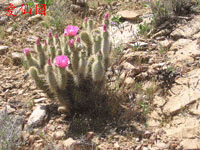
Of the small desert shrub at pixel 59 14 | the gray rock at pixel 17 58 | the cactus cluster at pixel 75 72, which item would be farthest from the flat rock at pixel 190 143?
the small desert shrub at pixel 59 14

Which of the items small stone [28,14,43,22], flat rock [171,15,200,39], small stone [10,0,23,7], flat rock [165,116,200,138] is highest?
small stone [10,0,23,7]

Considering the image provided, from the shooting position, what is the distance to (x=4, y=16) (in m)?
5.74

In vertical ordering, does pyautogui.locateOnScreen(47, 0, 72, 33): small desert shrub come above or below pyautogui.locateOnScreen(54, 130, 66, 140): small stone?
above

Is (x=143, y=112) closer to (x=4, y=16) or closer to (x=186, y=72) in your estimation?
(x=186, y=72)

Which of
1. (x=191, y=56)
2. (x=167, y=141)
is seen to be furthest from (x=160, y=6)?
(x=167, y=141)

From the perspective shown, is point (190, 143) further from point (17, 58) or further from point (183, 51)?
point (17, 58)

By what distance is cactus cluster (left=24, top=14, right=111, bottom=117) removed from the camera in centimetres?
287

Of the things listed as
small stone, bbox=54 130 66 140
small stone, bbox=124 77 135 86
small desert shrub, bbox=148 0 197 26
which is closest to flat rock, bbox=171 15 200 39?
small desert shrub, bbox=148 0 197 26

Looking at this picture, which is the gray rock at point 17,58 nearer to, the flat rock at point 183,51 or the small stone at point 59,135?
the small stone at point 59,135

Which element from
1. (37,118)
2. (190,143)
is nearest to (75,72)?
(37,118)

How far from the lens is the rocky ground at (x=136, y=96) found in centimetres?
274

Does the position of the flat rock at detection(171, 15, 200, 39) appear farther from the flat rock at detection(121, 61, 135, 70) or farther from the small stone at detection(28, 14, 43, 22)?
the small stone at detection(28, 14, 43, 22)

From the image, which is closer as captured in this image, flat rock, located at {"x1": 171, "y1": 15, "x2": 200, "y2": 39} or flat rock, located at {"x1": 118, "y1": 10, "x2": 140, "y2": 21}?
flat rock, located at {"x1": 171, "y1": 15, "x2": 200, "y2": 39}

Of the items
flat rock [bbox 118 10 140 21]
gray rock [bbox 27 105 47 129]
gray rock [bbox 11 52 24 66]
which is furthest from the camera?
flat rock [bbox 118 10 140 21]
